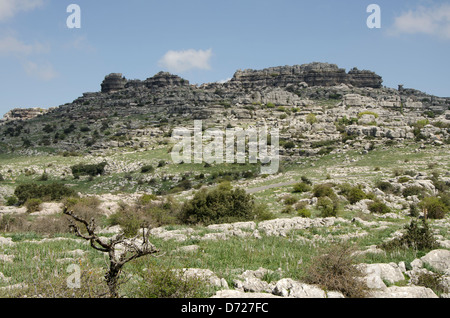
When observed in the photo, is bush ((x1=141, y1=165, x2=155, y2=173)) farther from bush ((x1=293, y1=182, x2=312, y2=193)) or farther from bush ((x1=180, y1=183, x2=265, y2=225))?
bush ((x1=180, y1=183, x2=265, y2=225))

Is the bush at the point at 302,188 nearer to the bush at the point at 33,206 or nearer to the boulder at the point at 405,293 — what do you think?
the bush at the point at 33,206

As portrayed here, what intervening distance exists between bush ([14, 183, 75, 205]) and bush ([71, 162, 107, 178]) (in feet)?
48.4

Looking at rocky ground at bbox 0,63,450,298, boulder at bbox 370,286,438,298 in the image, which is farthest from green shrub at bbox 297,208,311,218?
boulder at bbox 370,286,438,298

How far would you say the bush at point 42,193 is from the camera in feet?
85.3

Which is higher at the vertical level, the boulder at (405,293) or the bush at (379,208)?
the boulder at (405,293)

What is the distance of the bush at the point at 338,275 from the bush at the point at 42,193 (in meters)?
24.6

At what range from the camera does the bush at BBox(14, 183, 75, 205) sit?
26.0 m

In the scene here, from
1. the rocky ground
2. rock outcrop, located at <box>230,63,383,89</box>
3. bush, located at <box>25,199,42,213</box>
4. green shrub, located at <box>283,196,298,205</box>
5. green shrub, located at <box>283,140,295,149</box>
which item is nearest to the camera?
the rocky ground

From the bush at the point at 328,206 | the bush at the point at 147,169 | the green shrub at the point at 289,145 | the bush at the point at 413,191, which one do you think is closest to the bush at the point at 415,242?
the bush at the point at 328,206

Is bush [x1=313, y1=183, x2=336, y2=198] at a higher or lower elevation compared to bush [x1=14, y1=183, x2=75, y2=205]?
higher

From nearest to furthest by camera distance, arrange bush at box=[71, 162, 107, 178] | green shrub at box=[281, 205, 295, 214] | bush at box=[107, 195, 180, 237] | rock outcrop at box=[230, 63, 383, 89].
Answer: bush at box=[107, 195, 180, 237]
green shrub at box=[281, 205, 295, 214]
bush at box=[71, 162, 107, 178]
rock outcrop at box=[230, 63, 383, 89]

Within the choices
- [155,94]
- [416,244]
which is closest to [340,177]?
[416,244]

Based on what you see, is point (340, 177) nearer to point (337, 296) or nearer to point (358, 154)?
point (358, 154)

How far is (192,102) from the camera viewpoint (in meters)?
91.1
